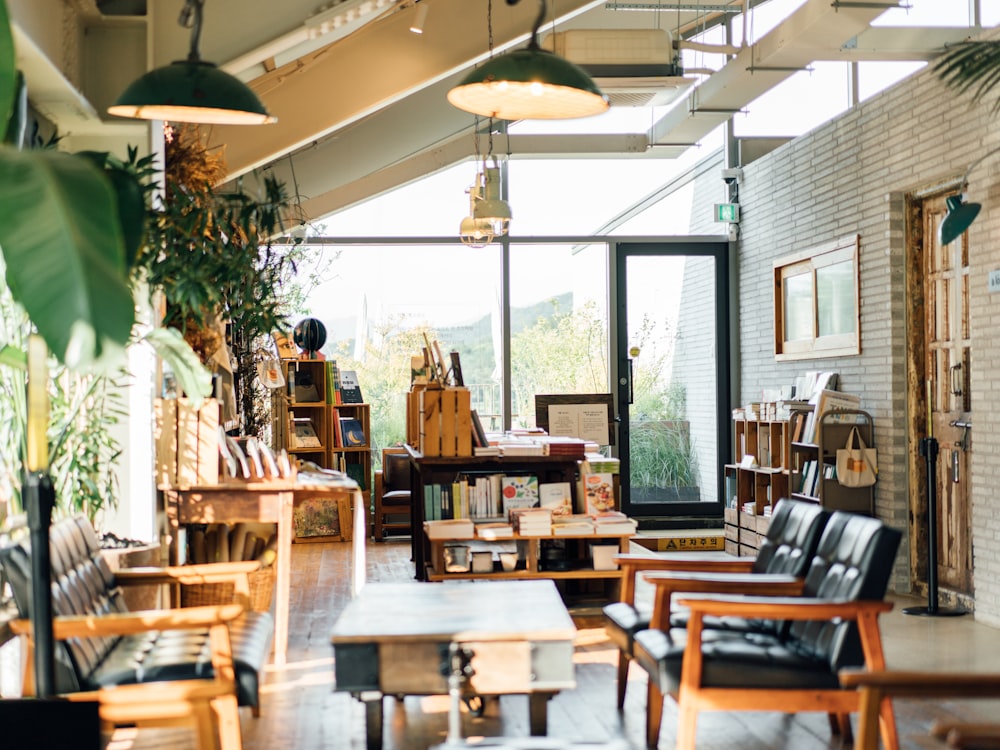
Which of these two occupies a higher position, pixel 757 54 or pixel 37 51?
pixel 757 54

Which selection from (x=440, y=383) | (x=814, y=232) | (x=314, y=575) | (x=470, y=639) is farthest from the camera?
(x=814, y=232)

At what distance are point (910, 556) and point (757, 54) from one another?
3643 millimetres

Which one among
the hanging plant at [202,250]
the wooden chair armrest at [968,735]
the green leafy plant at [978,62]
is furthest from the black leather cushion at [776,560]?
the green leafy plant at [978,62]

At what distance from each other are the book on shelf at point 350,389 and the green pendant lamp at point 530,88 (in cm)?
695

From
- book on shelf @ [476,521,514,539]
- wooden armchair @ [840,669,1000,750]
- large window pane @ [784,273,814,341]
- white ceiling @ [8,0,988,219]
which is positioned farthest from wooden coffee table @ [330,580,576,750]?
large window pane @ [784,273,814,341]

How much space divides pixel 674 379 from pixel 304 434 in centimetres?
381

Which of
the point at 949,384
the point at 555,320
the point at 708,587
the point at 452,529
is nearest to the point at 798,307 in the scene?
the point at 949,384

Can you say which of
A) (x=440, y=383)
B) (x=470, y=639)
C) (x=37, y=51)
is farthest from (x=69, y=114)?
(x=470, y=639)

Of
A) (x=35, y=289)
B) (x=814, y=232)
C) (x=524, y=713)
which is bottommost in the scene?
(x=524, y=713)

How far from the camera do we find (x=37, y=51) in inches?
183

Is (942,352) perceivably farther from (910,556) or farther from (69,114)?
(69,114)

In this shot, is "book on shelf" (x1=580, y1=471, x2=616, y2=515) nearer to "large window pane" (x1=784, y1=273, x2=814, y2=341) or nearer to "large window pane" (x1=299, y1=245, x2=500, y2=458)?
"large window pane" (x1=784, y1=273, x2=814, y2=341)

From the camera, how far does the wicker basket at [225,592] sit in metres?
6.07

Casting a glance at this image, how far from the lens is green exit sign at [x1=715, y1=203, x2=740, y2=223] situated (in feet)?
37.0
